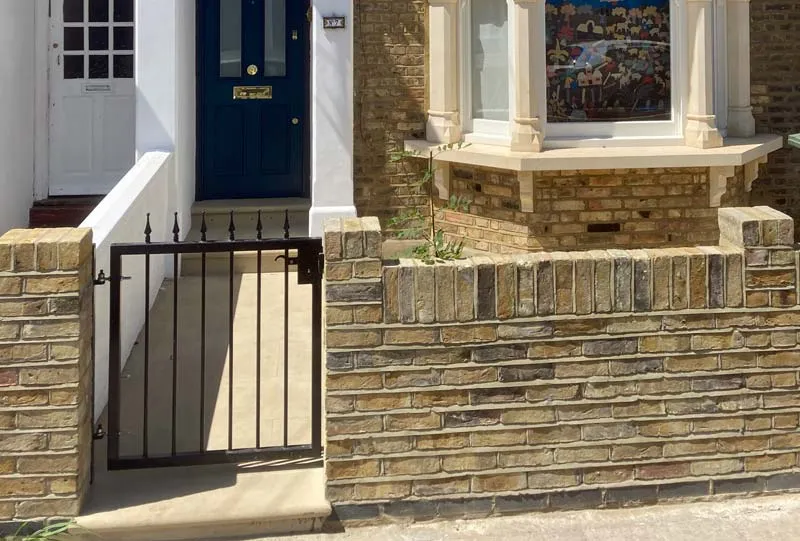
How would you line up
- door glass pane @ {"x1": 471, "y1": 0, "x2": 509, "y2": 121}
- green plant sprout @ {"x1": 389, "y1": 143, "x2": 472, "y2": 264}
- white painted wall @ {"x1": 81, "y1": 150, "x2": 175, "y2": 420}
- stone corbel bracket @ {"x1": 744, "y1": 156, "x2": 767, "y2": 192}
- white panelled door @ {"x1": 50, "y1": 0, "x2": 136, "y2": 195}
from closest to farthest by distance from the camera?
white painted wall @ {"x1": 81, "y1": 150, "x2": 175, "y2": 420}, green plant sprout @ {"x1": 389, "y1": 143, "x2": 472, "y2": 264}, door glass pane @ {"x1": 471, "y1": 0, "x2": 509, "y2": 121}, stone corbel bracket @ {"x1": 744, "y1": 156, "x2": 767, "y2": 192}, white panelled door @ {"x1": 50, "y1": 0, "x2": 136, "y2": 195}

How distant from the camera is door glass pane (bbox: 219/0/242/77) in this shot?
880 cm

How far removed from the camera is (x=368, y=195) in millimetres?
8578

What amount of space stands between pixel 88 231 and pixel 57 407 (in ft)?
2.57

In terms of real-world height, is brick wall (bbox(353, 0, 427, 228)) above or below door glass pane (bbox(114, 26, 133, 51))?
below

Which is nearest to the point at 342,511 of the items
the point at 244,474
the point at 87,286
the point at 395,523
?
the point at 395,523

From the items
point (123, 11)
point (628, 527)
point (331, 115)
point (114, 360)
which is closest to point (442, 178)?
point (331, 115)

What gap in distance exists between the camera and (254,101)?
8.83 metres

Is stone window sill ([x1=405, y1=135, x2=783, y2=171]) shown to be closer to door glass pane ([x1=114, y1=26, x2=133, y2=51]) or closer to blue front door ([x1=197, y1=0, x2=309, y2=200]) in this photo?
blue front door ([x1=197, y1=0, x2=309, y2=200])

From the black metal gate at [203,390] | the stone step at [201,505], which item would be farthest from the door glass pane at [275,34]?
the stone step at [201,505]

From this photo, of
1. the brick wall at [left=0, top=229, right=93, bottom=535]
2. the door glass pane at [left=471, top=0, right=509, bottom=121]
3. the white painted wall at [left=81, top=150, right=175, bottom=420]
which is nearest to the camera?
the brick wall at [left=0, top=229, right=93, bottom=535]

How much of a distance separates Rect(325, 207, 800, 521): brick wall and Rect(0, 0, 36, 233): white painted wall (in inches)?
192

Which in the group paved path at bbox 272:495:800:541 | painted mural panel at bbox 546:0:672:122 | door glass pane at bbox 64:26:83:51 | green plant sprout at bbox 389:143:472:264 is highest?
door glass pane at bbox 64:26:83:51

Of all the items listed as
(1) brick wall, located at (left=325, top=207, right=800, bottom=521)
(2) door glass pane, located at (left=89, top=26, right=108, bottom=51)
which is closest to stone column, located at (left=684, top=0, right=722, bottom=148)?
(1) brick wall, located at (left=325, top=207, right=800, bottom=521)

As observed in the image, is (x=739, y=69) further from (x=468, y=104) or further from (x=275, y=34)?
(x=275, y=34)
